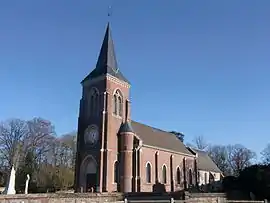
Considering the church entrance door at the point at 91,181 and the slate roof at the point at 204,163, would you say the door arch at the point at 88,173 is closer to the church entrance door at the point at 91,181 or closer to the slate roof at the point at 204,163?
the church entrance door at the point at 91,181

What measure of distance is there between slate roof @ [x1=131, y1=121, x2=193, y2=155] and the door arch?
7.84m

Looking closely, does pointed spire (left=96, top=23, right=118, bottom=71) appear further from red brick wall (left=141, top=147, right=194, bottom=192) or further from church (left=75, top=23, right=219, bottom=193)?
red brick wall (left=141, top=147, right=194, bottom=192)

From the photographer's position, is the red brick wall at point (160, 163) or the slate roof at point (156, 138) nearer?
the red brick wall at point (160, 163)

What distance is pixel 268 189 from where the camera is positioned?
3158 cm

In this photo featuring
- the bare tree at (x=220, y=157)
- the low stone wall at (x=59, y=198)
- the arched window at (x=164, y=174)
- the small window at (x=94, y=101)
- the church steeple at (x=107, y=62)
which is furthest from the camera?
the bare tree at (x=220, y=157)

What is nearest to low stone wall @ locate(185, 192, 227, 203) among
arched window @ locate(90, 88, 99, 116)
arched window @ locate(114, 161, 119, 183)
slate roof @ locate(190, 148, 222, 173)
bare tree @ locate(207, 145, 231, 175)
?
arched window @ locate(114, 161, 119, 183)

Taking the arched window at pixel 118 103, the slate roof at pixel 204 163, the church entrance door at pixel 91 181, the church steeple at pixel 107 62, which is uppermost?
the church steeple at pixel 107 62

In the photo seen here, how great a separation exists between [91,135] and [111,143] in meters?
3.35

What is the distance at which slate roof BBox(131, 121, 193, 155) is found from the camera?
157ft

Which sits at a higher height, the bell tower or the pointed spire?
the pointed spire

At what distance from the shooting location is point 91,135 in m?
43.8

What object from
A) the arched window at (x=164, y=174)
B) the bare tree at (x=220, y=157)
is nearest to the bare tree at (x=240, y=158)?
the bare tree at (x=220, y=157)

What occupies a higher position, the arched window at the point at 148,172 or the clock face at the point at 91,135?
the clock face at the point at 91,135

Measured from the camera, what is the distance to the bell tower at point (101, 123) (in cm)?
4128
